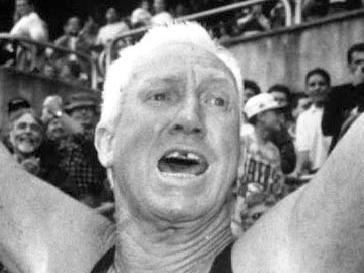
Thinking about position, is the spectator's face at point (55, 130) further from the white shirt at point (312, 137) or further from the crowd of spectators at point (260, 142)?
the white shirt at point (312, 137)

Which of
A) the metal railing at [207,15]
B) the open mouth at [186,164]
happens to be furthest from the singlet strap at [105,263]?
the metal railing at [207,15]

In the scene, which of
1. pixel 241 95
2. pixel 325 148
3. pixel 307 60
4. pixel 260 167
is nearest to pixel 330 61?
pixel 307 60

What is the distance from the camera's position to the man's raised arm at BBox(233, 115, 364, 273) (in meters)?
2.51

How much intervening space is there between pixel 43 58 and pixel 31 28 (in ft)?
1.66

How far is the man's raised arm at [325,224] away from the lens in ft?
8.25

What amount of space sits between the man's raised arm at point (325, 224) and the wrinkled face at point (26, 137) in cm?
432

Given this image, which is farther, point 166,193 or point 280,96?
point 280,96

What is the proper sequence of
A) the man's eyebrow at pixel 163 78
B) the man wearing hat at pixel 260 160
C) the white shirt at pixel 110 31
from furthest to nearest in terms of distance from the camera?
the white shirt at pixel 110 31 < the man wearing hat at pixel 260 160 < the man's eyebrow at pixel 163 78

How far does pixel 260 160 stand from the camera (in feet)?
20.5

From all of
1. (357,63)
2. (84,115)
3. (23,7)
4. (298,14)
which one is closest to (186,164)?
(357,63)

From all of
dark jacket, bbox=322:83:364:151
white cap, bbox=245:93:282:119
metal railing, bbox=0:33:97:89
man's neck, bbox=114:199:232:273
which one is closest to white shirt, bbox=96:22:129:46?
metal railing, bbox=0:33:97:89

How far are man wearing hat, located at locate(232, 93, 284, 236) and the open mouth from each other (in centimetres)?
168

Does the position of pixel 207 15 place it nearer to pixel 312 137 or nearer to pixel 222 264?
pixel 312 137

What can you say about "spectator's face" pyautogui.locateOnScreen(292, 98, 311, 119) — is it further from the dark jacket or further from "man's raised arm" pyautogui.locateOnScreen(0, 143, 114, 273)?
"man's raised arm" pyautogui.locateOnScreen(0, 143, 114, 273)
